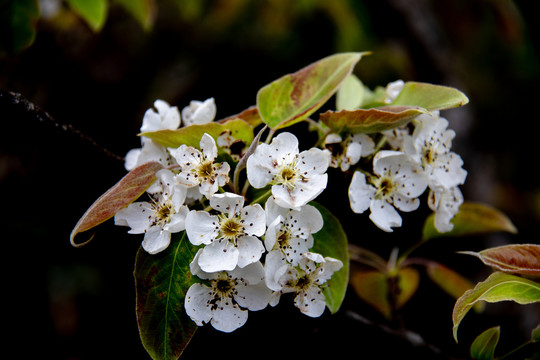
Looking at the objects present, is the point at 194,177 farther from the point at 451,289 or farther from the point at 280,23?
the point at 280,23

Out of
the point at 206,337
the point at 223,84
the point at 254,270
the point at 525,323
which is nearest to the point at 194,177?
the point at 254,270

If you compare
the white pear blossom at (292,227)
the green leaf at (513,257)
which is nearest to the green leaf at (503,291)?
the green leaf at (513,257)

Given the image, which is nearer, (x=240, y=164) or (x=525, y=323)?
(x=240, y=164)

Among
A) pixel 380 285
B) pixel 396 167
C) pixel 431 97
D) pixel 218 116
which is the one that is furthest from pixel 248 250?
pixel 218 116

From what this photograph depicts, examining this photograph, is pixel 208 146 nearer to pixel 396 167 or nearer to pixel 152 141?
pixel 152 141

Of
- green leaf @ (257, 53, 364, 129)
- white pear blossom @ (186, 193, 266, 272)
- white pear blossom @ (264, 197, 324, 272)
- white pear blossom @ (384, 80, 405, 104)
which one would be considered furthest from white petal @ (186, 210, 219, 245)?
white pear blossom @ (384, 80, 405, 104)
